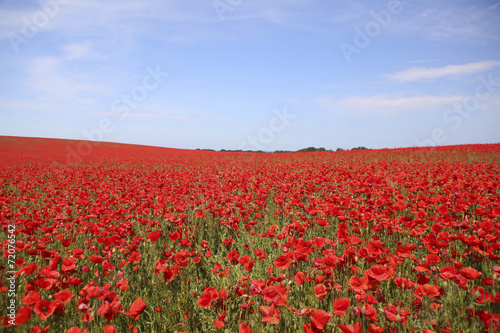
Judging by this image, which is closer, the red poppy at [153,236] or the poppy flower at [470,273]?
the poppy flower at [470,273]

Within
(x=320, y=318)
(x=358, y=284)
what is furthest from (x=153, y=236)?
(x=358, y=284)

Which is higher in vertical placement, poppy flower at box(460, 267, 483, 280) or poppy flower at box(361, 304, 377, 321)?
poppy flower at box(460, 267, 483, 280)

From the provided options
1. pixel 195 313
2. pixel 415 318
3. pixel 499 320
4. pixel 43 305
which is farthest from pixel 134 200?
pixel 499 320

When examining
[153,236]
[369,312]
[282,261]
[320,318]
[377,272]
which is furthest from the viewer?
[153,236]

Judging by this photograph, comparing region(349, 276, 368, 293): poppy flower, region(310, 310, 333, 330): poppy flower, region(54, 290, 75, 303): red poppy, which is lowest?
region(54, 290, 75, 303): red poppy

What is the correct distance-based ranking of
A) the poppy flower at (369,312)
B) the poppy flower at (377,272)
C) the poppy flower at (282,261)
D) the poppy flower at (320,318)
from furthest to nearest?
the poppy flower at (282,261)
the poppy flower at (377,272)
the poppy flower at (369,312)
the poppy flower at (320,318)

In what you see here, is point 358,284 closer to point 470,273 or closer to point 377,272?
point 377,272

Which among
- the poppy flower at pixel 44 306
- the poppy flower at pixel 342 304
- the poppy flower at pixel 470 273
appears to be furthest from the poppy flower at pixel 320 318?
the poppy flower at pixel 44 306

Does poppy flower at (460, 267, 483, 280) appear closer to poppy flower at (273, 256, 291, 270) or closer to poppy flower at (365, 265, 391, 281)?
poppy flower at (365, 265, 391, 281)

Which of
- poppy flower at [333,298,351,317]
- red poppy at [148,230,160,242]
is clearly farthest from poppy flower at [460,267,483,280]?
red poppy at [148,230,160,242]

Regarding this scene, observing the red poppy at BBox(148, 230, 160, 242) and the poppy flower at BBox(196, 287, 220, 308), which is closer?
the poppy flower at BBox(196, 287, 220, 308)

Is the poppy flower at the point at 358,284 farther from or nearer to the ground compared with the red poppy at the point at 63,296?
farther from the ground

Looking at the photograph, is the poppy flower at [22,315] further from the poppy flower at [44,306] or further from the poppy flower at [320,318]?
the poppy flower at [320,318]

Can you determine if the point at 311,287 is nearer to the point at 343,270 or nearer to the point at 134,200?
the point at 343,270
